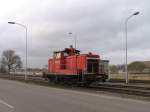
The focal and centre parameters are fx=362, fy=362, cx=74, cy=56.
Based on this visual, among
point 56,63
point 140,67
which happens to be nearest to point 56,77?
point 56,63

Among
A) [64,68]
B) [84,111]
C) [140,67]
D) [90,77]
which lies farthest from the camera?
[140,67]

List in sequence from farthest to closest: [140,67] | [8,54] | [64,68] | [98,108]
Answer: [8,54], [140,67], [64,68], [98,108]

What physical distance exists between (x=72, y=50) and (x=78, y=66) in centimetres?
454

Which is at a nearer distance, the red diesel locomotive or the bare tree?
the red diesel locomotive

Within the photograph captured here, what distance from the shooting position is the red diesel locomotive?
113 ft

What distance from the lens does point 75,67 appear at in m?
36.0

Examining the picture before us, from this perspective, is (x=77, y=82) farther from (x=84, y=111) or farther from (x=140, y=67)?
(x=140, y=67)

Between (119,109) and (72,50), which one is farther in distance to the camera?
(72,50)

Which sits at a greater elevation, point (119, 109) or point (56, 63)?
point (56, 63)

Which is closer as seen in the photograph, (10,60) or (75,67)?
(75,67)

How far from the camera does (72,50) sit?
131ft

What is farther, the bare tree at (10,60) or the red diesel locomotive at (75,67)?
the bare tree at (10,60)

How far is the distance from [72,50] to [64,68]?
91.9 inches

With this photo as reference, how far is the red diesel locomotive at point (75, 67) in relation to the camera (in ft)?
113
